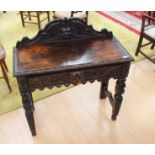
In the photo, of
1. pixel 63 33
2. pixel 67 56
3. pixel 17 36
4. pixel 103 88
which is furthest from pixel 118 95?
pixel 17 36

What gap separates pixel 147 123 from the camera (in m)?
2.06

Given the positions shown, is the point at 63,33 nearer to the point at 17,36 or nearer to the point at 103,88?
the point at 103,88

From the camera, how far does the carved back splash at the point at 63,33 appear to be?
1.54 metres

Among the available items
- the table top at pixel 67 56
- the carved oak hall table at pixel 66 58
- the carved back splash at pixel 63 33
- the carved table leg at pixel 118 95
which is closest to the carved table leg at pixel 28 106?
the carved oak hall table at pixel 66 58

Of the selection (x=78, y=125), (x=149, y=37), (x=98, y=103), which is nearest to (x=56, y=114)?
(x=78, y=125)

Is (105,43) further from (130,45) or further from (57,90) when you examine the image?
(130,45)

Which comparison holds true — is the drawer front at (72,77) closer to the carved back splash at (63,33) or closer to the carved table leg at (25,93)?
the carved table leg at (25,93)

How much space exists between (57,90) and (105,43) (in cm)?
97

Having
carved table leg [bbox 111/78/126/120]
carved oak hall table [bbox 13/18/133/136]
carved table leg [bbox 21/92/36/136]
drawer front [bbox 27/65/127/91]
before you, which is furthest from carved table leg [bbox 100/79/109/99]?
carved table leg [bbox 21/92/36/136]

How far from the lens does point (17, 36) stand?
141 inches

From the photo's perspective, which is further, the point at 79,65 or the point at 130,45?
the point at 130,45

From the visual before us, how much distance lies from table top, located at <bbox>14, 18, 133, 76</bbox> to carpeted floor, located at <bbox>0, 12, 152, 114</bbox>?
851mm

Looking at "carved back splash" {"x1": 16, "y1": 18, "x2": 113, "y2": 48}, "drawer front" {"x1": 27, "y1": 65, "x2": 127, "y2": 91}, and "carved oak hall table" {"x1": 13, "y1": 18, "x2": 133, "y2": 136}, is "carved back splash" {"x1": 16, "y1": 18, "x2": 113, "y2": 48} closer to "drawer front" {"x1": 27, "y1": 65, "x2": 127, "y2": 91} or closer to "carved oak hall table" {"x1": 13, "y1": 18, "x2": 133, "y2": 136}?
"carved oak hall table" {"x1": 13, "y1": 18, "x2": 133, "y2": 136}

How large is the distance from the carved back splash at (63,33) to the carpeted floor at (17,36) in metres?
0.88
